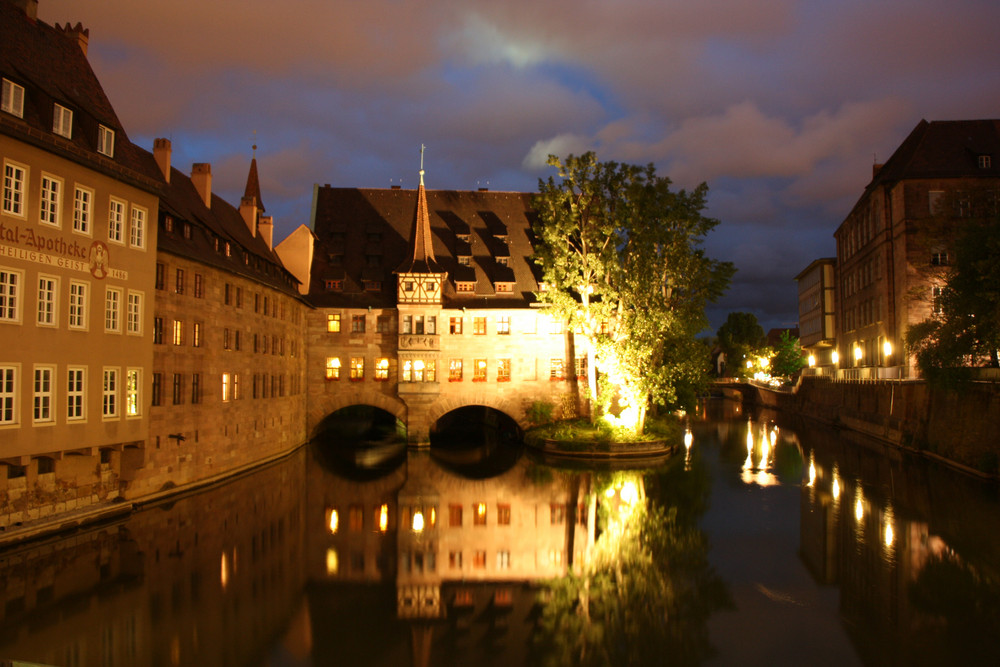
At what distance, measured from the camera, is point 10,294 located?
17188 millimetres

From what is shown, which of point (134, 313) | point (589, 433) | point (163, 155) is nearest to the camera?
point (134, 313)

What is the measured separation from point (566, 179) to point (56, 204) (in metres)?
25.3

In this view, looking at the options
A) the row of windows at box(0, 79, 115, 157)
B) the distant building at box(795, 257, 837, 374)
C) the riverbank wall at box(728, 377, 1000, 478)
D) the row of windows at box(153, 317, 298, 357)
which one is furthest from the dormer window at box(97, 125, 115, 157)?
the distant building at box(795, 257, 837, 374)

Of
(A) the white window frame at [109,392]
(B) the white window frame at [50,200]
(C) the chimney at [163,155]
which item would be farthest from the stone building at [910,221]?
(B) the white window frame at [50,200]

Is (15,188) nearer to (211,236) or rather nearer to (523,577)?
(211,236)

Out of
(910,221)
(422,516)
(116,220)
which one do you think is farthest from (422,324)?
(910,221)

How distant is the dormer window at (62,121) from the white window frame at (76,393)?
19.6 feet

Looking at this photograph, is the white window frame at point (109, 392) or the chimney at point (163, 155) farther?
the chimney at point (163, 155)

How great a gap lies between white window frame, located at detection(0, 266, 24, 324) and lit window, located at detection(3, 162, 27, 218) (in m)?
1.38

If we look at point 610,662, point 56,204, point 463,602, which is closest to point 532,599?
point 463,602

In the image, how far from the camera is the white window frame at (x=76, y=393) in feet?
61.2

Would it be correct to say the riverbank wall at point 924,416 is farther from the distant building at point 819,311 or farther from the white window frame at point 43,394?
the white window frame at point 43,394

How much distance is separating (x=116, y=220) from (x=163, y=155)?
977cm

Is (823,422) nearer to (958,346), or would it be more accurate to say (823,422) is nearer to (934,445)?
(934,445)
